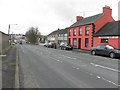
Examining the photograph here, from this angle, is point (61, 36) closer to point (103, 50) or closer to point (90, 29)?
point (90, 29)

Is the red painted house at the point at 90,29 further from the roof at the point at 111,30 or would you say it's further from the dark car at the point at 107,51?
the dark car at the point at 107,51

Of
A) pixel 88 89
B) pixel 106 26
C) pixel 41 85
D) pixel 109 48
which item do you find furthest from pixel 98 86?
pixel 106 26

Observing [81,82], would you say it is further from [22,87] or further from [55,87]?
[22,87]

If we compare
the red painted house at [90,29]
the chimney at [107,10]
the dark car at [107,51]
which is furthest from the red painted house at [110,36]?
the dark car at [107,51]

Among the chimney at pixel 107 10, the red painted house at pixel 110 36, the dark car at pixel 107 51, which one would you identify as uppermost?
the chimney at pixel 107 10

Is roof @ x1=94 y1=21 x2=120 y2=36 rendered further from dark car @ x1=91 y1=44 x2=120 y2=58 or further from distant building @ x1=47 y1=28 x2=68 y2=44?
distant building @ x1=47 y1=28 x2=68 y2=44

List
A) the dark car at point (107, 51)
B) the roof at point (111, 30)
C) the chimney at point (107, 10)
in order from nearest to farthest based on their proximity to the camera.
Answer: the dark car at point (107, 51)
the roof at point (111, 30)
the chimney at point (107, 10)

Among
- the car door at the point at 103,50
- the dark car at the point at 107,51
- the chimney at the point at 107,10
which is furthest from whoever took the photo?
the chimney at the point at 107,10

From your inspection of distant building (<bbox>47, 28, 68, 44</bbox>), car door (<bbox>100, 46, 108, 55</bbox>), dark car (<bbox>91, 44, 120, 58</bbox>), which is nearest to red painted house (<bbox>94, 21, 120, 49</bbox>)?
dark car (<bbox>91, 44, 120, 58</bbox>)

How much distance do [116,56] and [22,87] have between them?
54.5ft

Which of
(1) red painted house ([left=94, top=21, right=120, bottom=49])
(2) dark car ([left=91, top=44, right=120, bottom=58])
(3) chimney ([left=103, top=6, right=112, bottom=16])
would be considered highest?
(3) chimney ([left=103, top=6, right=112, bottom=16])

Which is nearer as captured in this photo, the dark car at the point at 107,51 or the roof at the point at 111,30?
the dark car at the point at 107,51

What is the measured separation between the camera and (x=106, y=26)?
36.7m

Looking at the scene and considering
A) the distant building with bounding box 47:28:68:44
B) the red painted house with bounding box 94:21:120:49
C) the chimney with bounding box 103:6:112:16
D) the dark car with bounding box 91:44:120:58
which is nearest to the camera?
the dark car with bounding box 91:44:120:58
